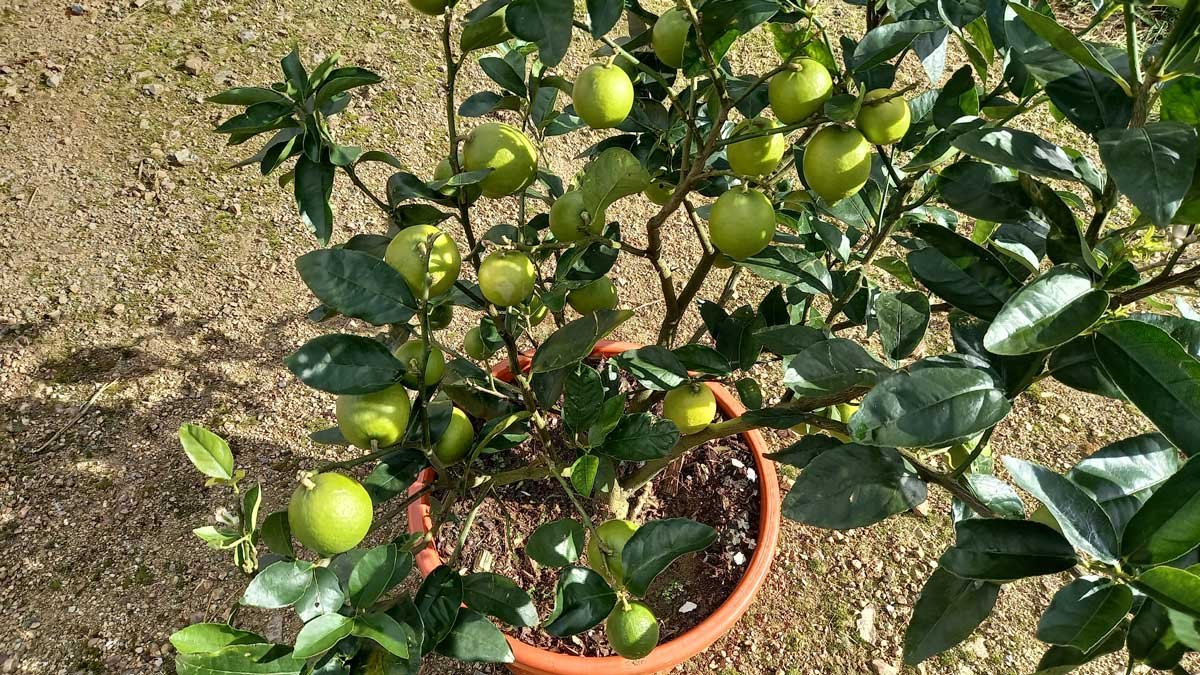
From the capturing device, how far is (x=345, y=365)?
2.53 feet

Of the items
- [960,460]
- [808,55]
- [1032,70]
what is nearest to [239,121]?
[808,55]

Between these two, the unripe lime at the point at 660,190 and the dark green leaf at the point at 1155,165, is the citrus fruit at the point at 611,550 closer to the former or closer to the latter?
the unripe lime at the point at 660,190

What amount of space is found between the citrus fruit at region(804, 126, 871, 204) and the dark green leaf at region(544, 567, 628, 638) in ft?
1.59

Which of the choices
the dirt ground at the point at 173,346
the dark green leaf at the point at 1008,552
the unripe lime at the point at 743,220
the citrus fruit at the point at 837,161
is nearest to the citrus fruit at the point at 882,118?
the citrus fruit at the point at 837,161

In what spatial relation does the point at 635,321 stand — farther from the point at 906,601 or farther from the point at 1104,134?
the point at 1104,134

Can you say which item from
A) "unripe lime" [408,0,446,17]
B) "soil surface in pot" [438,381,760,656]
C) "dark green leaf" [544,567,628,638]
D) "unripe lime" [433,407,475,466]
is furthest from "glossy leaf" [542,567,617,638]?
"unripe lime" [408,0,446,17]

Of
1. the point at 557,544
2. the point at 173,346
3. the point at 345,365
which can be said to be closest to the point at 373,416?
the point at 345,365

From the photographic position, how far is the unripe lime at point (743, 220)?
82cm

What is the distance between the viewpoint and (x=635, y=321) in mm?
2029

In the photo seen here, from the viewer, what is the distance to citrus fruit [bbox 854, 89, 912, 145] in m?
0.73

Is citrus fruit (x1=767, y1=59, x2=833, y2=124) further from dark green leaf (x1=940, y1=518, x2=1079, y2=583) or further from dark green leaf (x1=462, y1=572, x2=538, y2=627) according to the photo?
dark green leaf (x1=462, y1=572, x2=538, y2=627)

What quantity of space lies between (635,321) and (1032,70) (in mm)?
1384

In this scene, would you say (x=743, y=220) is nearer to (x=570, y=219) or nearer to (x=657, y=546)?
(x=570, y=219)

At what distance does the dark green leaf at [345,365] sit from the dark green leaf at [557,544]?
0.27 metres
